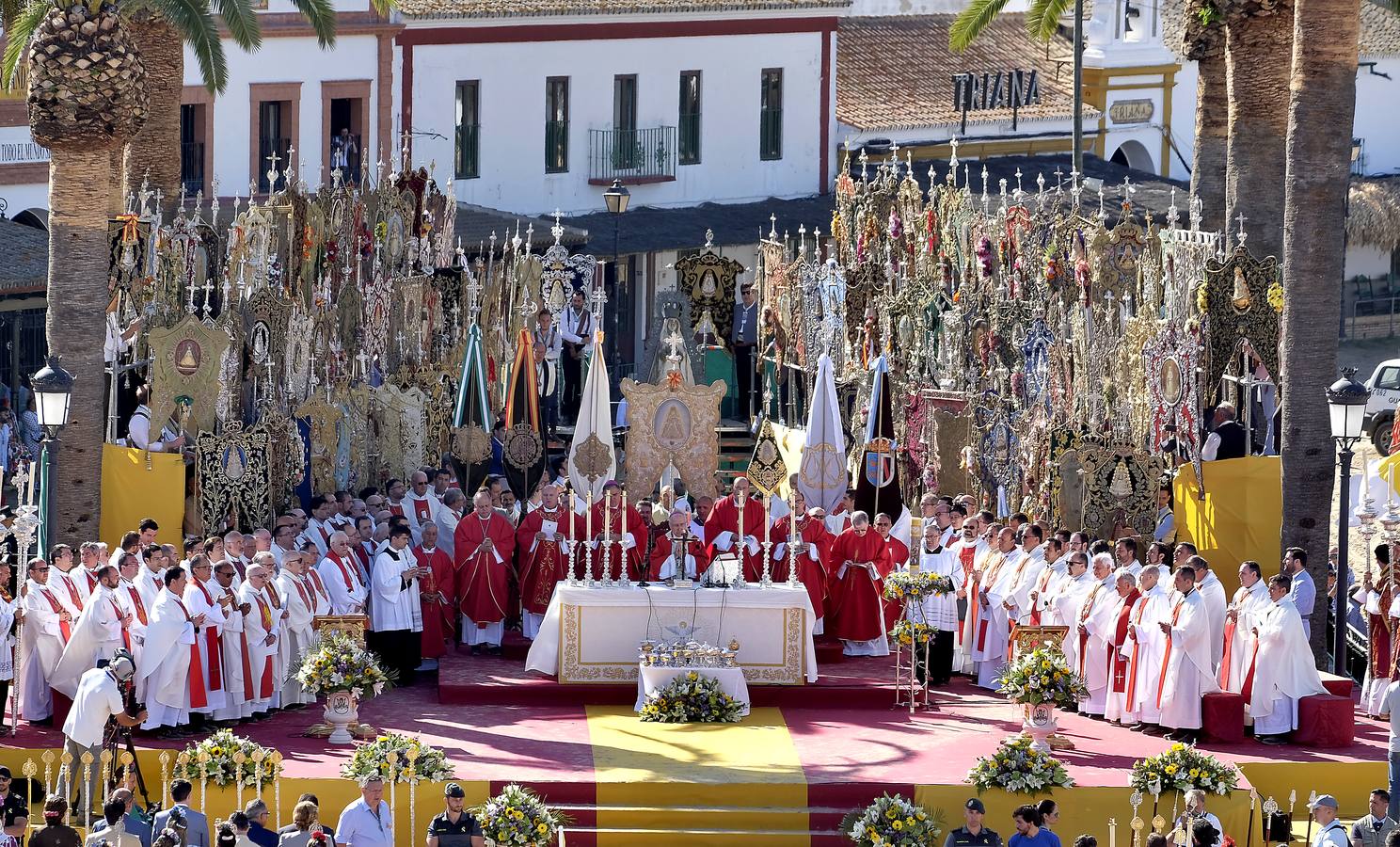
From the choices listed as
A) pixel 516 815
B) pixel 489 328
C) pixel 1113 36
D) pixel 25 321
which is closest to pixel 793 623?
pixel 516 815

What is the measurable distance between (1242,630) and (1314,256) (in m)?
4.43

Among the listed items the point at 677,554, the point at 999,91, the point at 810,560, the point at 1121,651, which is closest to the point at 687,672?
the point at 677,554

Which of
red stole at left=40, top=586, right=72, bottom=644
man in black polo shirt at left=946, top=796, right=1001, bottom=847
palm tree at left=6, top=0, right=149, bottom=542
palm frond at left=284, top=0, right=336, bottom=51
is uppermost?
palm frond at left=284, top=0, right=336, bottom=51

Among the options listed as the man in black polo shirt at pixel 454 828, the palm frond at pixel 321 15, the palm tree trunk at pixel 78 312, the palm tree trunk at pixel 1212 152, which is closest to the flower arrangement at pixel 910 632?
the man in black polo shirt at pixel 454 828

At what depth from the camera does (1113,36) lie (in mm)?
Result: 50906

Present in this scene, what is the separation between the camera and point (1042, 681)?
22.9 m

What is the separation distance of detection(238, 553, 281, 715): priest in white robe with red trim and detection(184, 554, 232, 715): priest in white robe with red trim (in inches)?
9.7

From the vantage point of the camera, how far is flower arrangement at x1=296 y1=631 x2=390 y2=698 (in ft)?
74.3

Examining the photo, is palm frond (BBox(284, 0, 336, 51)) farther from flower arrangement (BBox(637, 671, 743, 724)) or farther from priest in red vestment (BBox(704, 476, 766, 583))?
flower arrangement (BBox(637, 671, 743, 724))

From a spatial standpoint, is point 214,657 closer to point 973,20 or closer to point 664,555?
point 664,555

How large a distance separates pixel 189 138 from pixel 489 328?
9334 mm

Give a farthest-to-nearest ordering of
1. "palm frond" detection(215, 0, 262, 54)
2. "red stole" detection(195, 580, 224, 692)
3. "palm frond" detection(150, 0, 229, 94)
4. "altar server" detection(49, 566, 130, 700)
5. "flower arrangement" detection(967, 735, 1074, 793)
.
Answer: "palm frond" detection(215, 0, 262, 54)
"palm frond" detection(150, 0, 229, 94)
"red stole" detection(195, 580, 224, 692)
"altar server" detection(49, 566, 130, 700)
"flower arrangement" detection(967, 735, 1074, 793)

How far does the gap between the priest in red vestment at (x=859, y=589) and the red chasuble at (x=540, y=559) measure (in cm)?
211

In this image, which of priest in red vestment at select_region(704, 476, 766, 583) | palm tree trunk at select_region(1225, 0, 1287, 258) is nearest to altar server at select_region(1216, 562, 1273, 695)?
priest in red vestment at select_region(704, 476, 766, 583)
